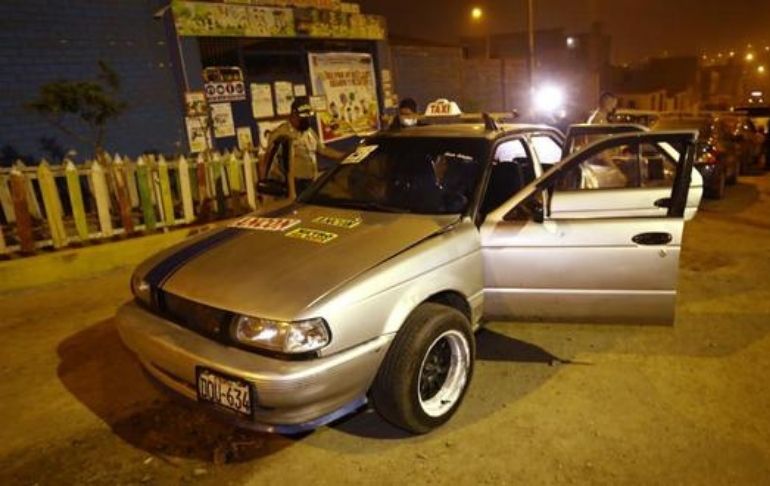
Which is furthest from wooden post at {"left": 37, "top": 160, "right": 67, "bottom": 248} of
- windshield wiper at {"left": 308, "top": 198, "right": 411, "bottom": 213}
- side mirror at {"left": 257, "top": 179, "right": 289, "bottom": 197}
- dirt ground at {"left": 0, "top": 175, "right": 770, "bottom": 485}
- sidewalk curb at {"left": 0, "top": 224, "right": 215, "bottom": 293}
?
windshield wiper at {"left": 308, "top": 198, "right": 411, "bottom": 213}

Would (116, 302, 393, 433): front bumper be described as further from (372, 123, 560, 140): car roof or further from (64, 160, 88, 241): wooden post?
(64, 160, 88, 241): wooden post

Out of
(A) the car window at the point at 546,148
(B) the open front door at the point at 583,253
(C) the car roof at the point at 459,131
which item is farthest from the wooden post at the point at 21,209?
(A) the car window at the point at 546,148

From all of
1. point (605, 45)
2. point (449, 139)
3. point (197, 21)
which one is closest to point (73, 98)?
point (197, 21)

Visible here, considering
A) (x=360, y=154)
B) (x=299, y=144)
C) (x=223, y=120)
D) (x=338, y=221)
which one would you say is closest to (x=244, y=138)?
(x=223, y=120)

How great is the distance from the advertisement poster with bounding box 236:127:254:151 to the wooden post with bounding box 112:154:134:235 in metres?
3.67

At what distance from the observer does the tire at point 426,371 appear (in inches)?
115

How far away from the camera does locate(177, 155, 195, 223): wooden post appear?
7.46 metres

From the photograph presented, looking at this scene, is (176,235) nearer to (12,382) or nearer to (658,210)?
(12,382)

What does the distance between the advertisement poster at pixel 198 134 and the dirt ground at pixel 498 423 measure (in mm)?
5676

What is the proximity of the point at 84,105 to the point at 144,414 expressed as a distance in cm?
599

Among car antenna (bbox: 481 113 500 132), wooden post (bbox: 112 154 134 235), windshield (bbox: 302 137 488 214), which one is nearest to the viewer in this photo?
windshield (bbox: 302 137 488 214)

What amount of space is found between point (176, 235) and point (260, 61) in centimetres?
507

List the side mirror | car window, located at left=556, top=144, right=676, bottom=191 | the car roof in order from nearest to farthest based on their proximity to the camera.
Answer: the car roof → car window, located at left=556, top=144, right=676, bottom=191 → the side mirror

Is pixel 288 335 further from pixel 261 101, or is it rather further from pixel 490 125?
pixel 261 101
